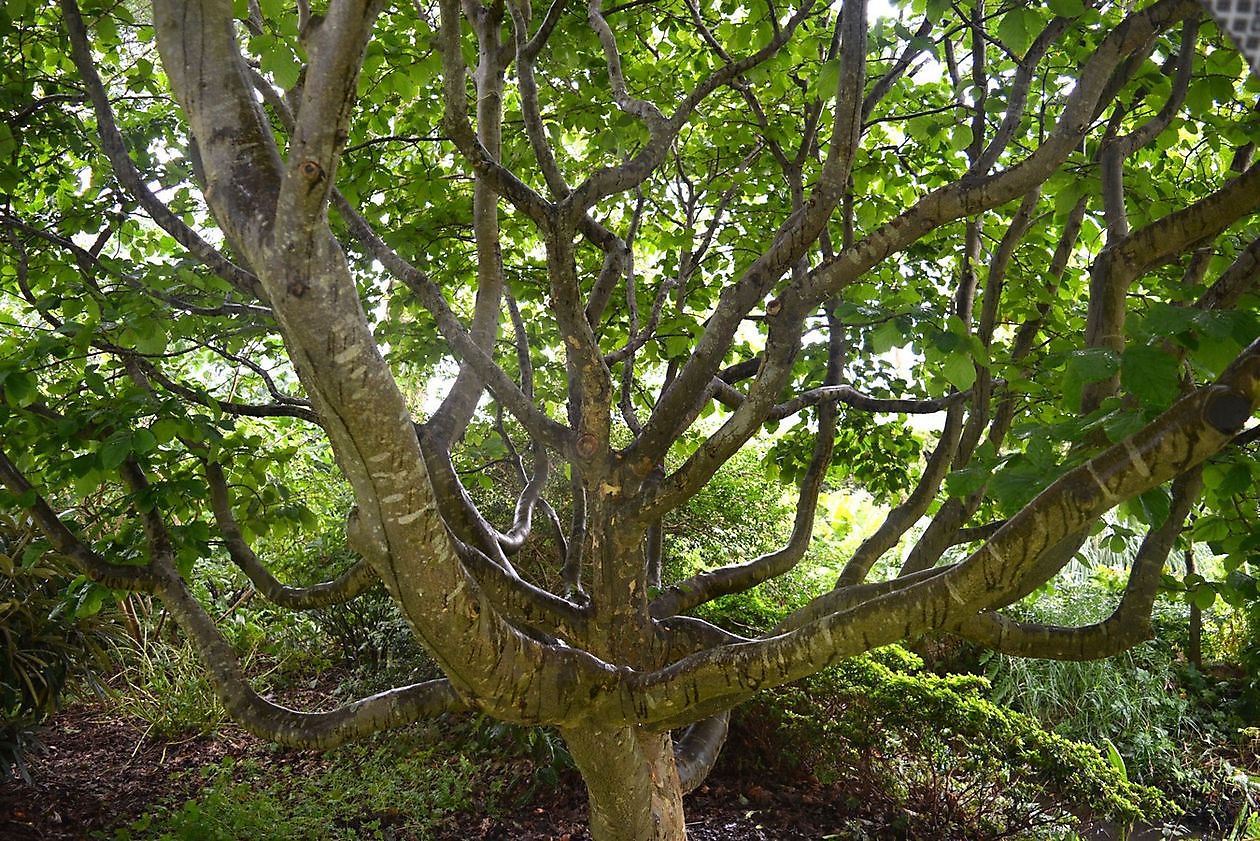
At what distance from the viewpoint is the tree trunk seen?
112 inches

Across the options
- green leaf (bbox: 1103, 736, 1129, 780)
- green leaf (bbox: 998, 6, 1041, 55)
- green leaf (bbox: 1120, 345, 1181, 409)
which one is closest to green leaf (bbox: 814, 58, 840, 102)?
green leaf (bbox: 998, 6, 1041, 55)

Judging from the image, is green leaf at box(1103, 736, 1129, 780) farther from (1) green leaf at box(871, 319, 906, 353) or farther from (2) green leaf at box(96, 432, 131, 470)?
(2) green leaf at box(96, 432, 131, 470)

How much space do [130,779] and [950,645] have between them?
5.81 metres

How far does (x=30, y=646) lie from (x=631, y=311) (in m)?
4.82

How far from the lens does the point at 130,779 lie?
19.3 feet

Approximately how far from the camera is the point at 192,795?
18.4 feet

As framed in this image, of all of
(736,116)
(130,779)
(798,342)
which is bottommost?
(130,779)

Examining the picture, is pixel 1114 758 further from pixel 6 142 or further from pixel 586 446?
pixel 6 142

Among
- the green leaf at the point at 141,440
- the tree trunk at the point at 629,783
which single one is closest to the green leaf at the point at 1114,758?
the tree trunk at the point at 629,783

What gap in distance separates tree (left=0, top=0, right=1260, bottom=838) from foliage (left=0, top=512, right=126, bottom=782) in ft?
8.06

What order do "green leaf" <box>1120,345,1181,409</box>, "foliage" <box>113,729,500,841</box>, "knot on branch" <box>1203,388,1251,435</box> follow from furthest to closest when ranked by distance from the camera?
"foliage" <box>113,729,500,841</box>, "green leaf" <box>1120,345,1181,409</box>, "knot on branch" <box>1203,388,1251,435</box>

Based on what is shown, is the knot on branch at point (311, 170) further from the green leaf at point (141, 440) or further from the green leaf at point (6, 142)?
the green leaf at point (6, 142)

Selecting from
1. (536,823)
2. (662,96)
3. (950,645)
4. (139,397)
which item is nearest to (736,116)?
(662,96)

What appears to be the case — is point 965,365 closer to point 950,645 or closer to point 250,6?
point 250,6
